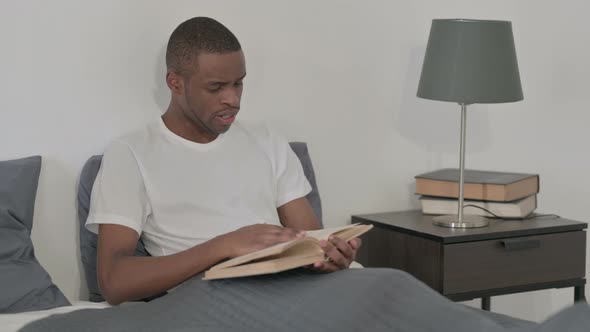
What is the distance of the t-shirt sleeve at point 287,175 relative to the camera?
2.28m

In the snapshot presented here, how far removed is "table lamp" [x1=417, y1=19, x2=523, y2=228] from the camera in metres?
2.39

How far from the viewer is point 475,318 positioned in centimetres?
146

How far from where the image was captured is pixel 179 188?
209 cm

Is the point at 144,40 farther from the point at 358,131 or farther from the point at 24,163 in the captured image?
the point at 358,131

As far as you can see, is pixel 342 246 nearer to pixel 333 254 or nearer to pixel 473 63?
pixel 333 254

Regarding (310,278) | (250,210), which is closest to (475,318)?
(310,278)

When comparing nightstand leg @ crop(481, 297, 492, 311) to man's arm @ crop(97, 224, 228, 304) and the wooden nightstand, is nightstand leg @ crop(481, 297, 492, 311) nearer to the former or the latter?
the wooden nightstand

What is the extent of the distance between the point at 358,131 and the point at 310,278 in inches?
40.7

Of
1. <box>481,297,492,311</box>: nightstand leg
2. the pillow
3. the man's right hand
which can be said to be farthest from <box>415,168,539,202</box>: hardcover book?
the pillow

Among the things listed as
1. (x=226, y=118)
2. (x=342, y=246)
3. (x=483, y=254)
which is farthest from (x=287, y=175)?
(x=483, y=254)

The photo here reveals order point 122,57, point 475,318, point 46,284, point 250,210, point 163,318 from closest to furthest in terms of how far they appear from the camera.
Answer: point 475,318, point 163,318, point 46,284, point 250,210, point 122,57

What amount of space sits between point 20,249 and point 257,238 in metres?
0.57

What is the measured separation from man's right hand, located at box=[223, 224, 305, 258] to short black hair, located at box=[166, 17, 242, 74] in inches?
18.8

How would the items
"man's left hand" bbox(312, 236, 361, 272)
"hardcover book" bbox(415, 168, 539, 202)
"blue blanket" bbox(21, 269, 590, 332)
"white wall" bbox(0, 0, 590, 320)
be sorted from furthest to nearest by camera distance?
"hardcover book" bbox(415, 168, 539, 202)
"white wall" bbox(0, 0, 590, 320)
"man's left hand" bbox(312, 236, 361, 272)
"blue blanket" bbox(21, 269, 590, 332)
